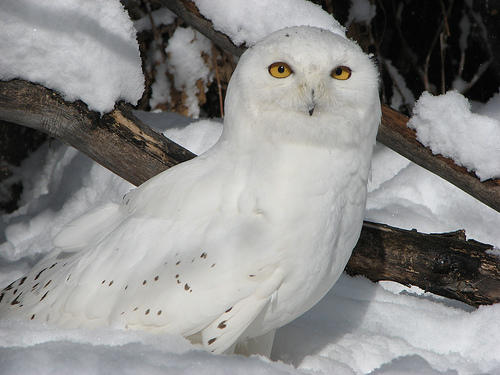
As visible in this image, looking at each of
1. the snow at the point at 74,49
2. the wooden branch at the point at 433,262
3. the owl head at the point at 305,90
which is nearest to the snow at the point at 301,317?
the snow at the point at 74,49

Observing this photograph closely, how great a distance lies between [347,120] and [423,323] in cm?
110

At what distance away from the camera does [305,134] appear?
176cm

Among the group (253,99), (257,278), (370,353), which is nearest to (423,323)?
(370,353)

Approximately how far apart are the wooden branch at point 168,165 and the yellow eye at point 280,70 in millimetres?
878

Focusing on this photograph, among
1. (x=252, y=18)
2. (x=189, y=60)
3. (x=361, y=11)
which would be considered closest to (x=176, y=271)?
(x=252, y=18)

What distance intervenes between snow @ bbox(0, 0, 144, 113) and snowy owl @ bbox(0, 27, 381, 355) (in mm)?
753

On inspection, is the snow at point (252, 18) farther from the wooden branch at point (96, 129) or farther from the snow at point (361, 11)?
the snow at point (361, 11)

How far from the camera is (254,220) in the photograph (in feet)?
5.70

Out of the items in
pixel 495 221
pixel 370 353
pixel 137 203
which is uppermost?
pixel 137 203

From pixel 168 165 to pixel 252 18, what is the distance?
0.79 meters

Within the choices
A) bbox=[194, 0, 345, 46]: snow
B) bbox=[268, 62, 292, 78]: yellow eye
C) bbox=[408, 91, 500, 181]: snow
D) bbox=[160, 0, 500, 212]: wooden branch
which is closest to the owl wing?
bbox=[268, 62, 292, 78]: yellow eye

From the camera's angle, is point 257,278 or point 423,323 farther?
point 423,323

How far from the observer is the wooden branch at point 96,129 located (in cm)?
234

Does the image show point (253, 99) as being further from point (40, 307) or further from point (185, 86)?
point (185, 86)
